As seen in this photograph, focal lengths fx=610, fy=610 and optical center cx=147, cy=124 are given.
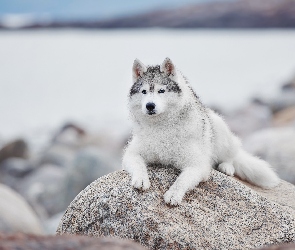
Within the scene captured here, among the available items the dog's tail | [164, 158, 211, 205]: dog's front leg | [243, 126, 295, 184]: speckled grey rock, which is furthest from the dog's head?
[243, 126, 295, 184]: speckled grey rock

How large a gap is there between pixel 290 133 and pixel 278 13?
2095cm

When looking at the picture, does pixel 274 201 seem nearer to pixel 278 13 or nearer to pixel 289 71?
pixel 289 71

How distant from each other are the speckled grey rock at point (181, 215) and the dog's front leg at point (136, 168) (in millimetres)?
80

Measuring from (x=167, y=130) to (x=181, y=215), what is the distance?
0.93 meters

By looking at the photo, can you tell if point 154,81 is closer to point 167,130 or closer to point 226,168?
point 167,130

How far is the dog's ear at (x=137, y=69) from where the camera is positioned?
657cm

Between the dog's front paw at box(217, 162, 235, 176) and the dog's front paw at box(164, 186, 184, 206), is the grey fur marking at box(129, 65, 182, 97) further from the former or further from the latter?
the dog's front paw at box(217, 162, 235, 176)

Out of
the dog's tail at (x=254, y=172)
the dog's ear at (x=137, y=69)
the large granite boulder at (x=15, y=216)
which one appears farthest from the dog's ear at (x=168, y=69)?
the large granite boulder at (x=15, y=216)

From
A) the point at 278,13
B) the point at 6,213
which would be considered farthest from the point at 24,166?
the point at 278,13

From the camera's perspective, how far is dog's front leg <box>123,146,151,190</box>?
20.5 ft

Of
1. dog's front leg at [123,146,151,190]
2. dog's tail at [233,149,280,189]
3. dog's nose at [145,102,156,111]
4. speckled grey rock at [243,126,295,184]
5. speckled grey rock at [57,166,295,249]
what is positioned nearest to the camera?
speckled grey rock at [57,166,295,249]

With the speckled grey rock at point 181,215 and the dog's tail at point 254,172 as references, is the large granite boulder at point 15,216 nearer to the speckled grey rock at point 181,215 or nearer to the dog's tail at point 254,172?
the speckled grey rock at point 181,215

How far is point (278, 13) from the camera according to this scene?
103 ft

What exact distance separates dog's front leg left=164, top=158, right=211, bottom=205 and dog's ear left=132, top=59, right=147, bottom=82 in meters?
1.11
